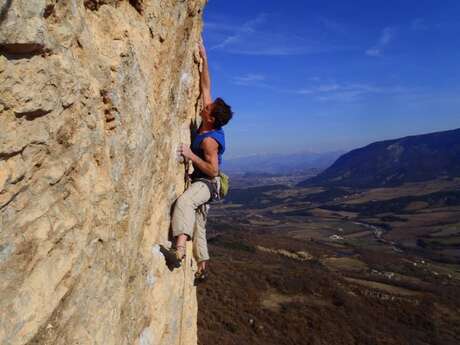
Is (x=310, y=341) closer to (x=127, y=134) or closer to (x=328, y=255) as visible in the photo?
(x=127, y=134)

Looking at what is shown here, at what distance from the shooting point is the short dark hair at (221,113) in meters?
9.42

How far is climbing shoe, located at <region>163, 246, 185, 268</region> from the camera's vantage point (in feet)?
27.6

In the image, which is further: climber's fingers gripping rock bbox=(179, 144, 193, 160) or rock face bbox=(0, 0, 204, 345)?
climber's fingers gripping rock bbox=(179, 144, 193, 160)

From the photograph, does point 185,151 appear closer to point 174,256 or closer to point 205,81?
point 174,256

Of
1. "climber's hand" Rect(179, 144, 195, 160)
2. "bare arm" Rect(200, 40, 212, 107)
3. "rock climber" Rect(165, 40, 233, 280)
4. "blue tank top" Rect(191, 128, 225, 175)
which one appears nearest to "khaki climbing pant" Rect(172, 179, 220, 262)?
"rock climber" Rect(165, 40, 233, 280)

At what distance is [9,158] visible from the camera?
13.7ft

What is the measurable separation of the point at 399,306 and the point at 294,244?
40483 mm

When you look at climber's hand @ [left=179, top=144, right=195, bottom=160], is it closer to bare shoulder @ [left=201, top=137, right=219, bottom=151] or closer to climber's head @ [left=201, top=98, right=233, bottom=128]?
bare shoulder @ [left=201, top=137, right=219, bottom=151]

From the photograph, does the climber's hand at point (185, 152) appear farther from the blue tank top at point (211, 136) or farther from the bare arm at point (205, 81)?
the bare arm at point (205, 81)

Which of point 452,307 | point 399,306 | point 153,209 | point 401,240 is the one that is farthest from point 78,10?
point 401,240

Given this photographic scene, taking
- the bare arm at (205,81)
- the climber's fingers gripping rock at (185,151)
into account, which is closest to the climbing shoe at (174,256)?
the climber's fingers gripping rock at (185,151)

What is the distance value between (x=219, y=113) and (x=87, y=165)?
4322 mm

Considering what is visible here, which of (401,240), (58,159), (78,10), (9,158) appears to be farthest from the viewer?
(401,240)

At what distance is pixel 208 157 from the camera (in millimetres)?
9195
